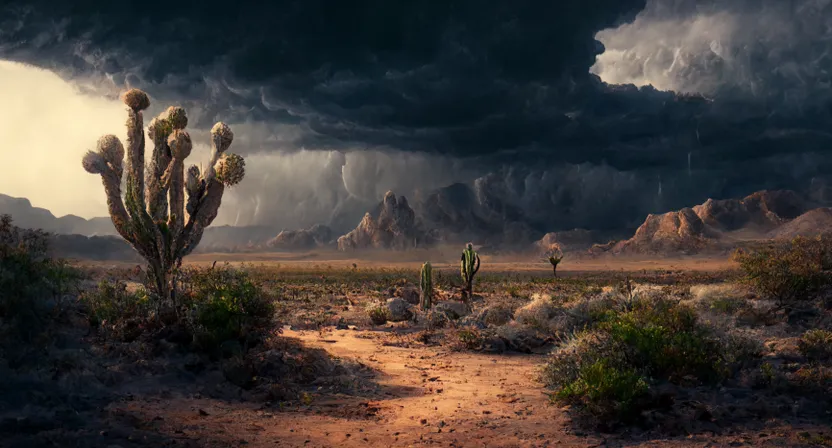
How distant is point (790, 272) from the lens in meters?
22.2

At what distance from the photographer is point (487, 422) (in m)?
10.3

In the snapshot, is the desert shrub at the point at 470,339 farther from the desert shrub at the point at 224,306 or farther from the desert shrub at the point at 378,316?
the desert shrub at the point at 224,306

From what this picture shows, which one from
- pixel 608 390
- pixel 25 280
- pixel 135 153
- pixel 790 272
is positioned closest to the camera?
pixel 25 280

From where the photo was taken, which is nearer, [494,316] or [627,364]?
[627,364]

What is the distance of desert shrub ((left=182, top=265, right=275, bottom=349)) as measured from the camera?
42.8 feet

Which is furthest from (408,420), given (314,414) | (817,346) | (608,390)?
(817,346)

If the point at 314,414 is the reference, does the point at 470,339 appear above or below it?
above

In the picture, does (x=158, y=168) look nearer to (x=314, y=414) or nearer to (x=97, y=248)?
(x=314, y=414)

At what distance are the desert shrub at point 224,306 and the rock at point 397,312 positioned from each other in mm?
11683

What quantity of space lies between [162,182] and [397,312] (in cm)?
1230

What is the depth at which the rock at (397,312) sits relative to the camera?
25891 mm

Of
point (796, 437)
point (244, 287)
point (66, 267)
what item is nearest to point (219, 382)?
point (244, 287)

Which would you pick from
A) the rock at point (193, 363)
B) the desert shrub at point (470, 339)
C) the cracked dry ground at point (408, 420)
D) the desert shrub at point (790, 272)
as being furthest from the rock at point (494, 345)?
the desert shrub at point (790, 272)

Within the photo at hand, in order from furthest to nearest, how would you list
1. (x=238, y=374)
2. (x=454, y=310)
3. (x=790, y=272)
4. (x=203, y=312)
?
1. (x=454, y=310)
2. (x=790, y=272)
3. (x=203, y=312)
4. (x=238, y=374)
